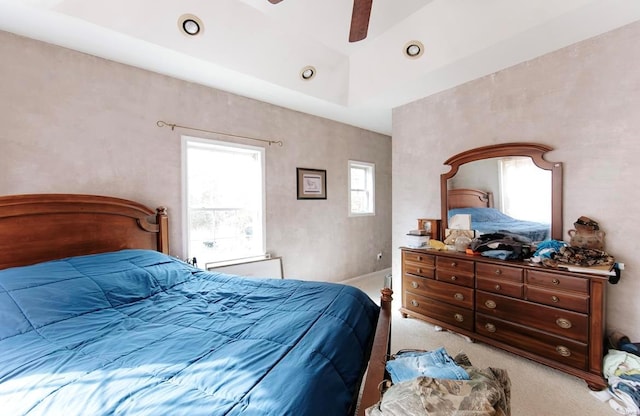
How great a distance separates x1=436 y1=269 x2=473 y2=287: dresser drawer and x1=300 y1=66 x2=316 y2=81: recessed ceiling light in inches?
100

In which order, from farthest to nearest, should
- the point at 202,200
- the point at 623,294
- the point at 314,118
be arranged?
the point at 314,118
the point at 202,200
the point at 623,294

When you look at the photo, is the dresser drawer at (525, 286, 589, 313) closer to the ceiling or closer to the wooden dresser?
the wooden dresser

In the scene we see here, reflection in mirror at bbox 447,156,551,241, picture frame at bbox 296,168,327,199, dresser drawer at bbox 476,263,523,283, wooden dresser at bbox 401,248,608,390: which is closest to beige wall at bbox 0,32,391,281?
picture frame at bbox 296,168,327,199

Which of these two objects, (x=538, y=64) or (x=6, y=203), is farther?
(x=538, y=64)

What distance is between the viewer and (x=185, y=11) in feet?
6.93

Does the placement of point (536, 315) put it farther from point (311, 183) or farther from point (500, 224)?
→ point (311, 183)

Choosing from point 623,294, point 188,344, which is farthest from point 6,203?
point 623,294

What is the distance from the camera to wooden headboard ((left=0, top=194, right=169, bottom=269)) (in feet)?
6.13

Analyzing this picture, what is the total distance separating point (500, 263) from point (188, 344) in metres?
2.41

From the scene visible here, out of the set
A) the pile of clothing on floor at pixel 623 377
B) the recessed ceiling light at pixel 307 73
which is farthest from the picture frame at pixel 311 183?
the pile of clothing on floor at pixel 623 377

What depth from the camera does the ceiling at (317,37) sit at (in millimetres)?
1906

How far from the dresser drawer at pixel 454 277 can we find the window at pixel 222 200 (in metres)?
2.12

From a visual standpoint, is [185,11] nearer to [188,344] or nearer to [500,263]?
[188,344]

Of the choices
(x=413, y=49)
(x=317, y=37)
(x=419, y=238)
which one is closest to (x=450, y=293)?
(x=419, y=238)
